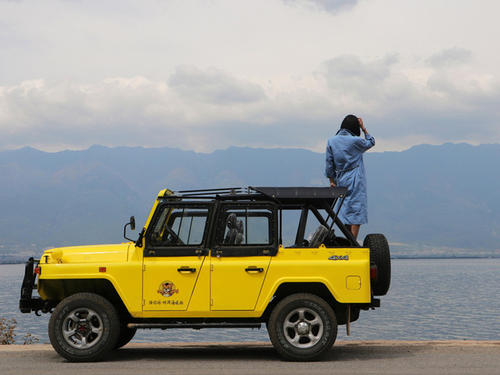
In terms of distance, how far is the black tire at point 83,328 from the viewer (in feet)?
31.2

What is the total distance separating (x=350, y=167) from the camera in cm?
1151

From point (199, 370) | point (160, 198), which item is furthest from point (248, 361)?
point (160, 198)

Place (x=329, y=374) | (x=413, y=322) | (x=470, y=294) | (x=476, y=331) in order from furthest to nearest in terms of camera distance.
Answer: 1. (x=470, y=294)
2. (x=413, y=322)
3. (x=476, y=331)
4. (x=329, y=374)

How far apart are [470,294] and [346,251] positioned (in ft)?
267

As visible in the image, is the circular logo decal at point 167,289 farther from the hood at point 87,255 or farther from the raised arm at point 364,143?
the raised arm at point 364,143

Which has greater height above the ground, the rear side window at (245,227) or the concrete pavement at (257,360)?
the rear side window at (245,227)

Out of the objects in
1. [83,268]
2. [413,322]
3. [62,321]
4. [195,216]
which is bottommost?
[413,322]

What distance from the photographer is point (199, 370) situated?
8766mm

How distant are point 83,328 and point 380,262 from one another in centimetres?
373

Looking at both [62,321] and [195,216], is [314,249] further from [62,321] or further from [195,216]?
[62,321]

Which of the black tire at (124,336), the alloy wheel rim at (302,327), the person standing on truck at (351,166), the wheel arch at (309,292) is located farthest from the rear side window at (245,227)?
the black tire at (124,336)

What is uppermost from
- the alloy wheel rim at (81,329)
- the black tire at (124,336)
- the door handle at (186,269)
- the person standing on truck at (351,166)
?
the person standing on truck at (351,166)

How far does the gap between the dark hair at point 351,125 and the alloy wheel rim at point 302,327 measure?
327 cm

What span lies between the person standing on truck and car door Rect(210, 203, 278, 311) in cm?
179
